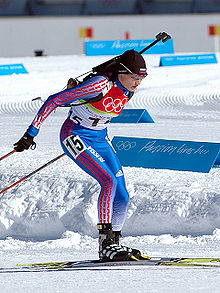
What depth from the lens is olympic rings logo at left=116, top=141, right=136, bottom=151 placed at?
6.55 m

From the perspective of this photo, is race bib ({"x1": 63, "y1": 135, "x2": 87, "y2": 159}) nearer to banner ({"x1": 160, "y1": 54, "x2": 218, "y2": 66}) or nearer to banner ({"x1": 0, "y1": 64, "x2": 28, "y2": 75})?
banner ({"x1": 0, "y1": 64, "x2": 28, "y2": 75})

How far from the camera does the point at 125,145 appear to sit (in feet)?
21.7

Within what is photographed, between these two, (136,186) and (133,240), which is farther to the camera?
(136,186)

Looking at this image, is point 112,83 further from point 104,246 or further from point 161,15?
point 161,15

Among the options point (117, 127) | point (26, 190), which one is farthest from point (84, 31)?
point (26, 190)

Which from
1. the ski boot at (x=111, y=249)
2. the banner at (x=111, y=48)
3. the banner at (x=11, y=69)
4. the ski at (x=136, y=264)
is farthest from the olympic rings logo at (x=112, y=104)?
the banner at (x=111, y=48)

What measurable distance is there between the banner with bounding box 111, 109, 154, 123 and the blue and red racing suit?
4405 mm

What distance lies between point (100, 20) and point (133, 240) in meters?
15.7

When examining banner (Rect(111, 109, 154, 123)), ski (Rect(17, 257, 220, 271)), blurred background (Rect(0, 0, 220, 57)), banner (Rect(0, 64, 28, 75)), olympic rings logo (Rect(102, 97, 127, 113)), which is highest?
olympic rings logo (Rect(102, 97, 127, 113))

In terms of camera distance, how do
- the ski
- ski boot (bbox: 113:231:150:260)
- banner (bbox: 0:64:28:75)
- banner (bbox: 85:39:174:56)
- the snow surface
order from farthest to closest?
banner (bbox: 85:39:174:56), banner (bbox: 0:64:28:75), ski boot (bbox: 113:231:150:260), the ski, the snow surface

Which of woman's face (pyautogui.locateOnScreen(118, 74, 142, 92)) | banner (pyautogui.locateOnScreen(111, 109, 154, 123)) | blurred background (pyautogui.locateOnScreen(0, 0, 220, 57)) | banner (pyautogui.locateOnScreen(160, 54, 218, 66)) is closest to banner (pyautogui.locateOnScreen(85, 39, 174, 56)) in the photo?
banner (pyautogui.locateOnScreen(160, 54, 218, 66))

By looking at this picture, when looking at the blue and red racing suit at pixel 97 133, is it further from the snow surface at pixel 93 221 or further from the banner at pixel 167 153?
the banner at pixel 167 153

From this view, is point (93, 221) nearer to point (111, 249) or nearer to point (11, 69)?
point (111, 249)

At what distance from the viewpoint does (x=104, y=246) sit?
450cm
